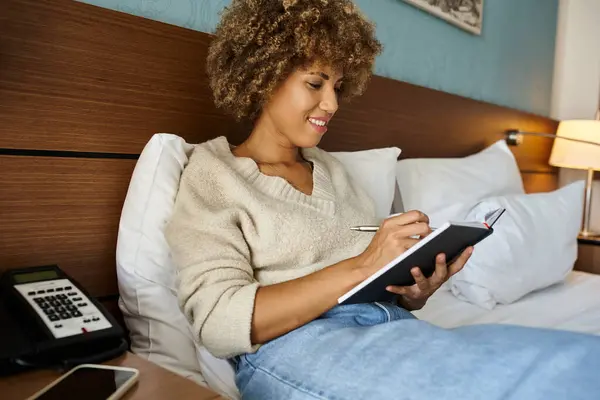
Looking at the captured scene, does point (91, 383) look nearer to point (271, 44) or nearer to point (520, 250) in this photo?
point (271, 44)

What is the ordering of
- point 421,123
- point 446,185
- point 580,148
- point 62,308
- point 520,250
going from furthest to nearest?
point 580,148 < point 421,123 < point 446,185 < point 520,250 < point 62,308

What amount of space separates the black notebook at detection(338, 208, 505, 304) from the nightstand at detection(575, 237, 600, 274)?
58.9 inches

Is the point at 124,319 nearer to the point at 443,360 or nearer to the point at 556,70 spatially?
the point at 443,360

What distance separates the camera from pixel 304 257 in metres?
0.94

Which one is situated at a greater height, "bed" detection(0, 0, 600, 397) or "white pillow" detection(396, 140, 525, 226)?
"bed" detection(0, 0, 600, 397)

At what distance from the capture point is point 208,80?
116 cm

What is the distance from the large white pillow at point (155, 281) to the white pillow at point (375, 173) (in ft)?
1.66

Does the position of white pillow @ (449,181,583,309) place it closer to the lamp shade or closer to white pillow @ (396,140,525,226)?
white pillow @ (396,140,525,226)

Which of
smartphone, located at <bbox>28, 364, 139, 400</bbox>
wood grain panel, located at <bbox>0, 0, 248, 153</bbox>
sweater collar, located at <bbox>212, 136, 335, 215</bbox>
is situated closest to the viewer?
smartphone, located at <bbox>28, 364, 139, 400</bbox>

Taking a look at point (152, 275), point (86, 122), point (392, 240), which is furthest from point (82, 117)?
point (392, 240)

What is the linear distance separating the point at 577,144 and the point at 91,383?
7.70ft

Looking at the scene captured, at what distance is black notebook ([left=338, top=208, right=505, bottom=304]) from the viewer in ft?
2.45

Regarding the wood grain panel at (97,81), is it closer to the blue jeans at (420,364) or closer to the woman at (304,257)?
the woman at (304,257)

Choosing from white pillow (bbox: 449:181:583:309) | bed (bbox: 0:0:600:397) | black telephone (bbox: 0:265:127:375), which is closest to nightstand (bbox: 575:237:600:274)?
white pillow (bbox: 449:181:583:309)
